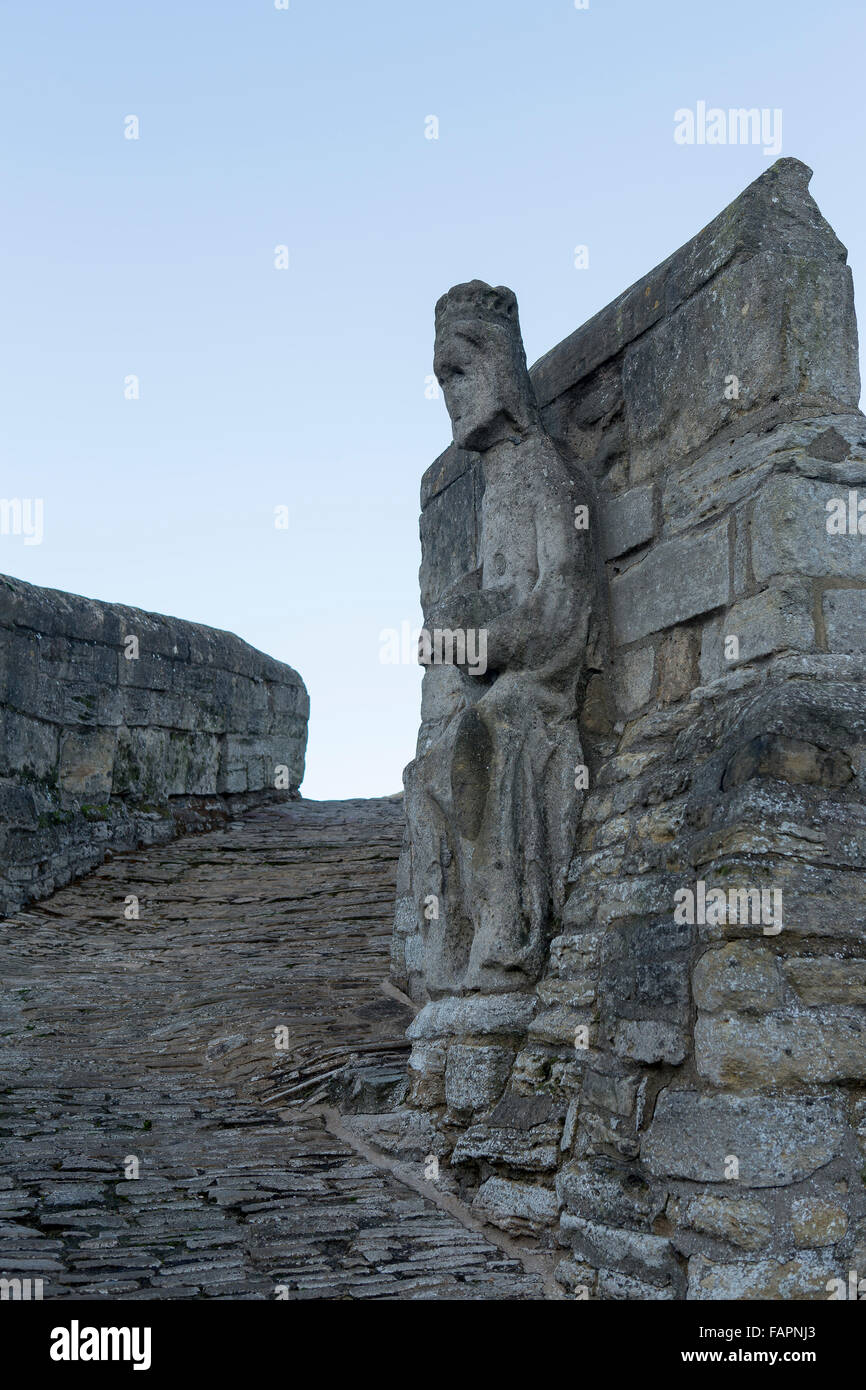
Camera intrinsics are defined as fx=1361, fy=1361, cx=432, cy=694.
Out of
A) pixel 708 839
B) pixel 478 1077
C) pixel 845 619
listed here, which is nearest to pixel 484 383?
pixel 845 619

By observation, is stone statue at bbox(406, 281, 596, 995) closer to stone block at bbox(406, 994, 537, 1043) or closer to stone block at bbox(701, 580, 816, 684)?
stone block at bbox(406, 994, 537, 1043)

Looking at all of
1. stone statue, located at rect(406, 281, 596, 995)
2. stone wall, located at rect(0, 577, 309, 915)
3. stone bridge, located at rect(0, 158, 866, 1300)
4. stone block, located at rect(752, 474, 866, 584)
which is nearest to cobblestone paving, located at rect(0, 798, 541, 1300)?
stone bridge, located at rect(0, 158, 866, 1300)

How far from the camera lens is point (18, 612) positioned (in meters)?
9.23

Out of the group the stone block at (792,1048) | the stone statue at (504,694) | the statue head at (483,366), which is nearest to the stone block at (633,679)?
the stone statue at (504,694)

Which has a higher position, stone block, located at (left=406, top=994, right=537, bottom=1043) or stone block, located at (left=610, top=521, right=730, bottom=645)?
stone block, located at (left=610, top=521, right=730, bottom=645)

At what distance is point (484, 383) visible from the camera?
4484 millimetres

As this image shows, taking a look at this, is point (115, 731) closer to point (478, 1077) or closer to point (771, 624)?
point (478, 1077)

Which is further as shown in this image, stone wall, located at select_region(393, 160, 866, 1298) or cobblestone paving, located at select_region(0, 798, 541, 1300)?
cobblestone paving, located at select_region(0, 798, 541, 1300)

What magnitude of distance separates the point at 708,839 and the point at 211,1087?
271cm

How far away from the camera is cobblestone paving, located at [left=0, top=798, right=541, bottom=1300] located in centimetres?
323

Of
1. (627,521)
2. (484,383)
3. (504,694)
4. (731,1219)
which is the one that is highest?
(484,383)

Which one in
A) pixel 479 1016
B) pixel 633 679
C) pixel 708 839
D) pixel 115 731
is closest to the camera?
pixel 708 839

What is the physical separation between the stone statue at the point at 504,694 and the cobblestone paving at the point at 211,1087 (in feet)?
2.51

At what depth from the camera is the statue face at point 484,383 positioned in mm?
4469
